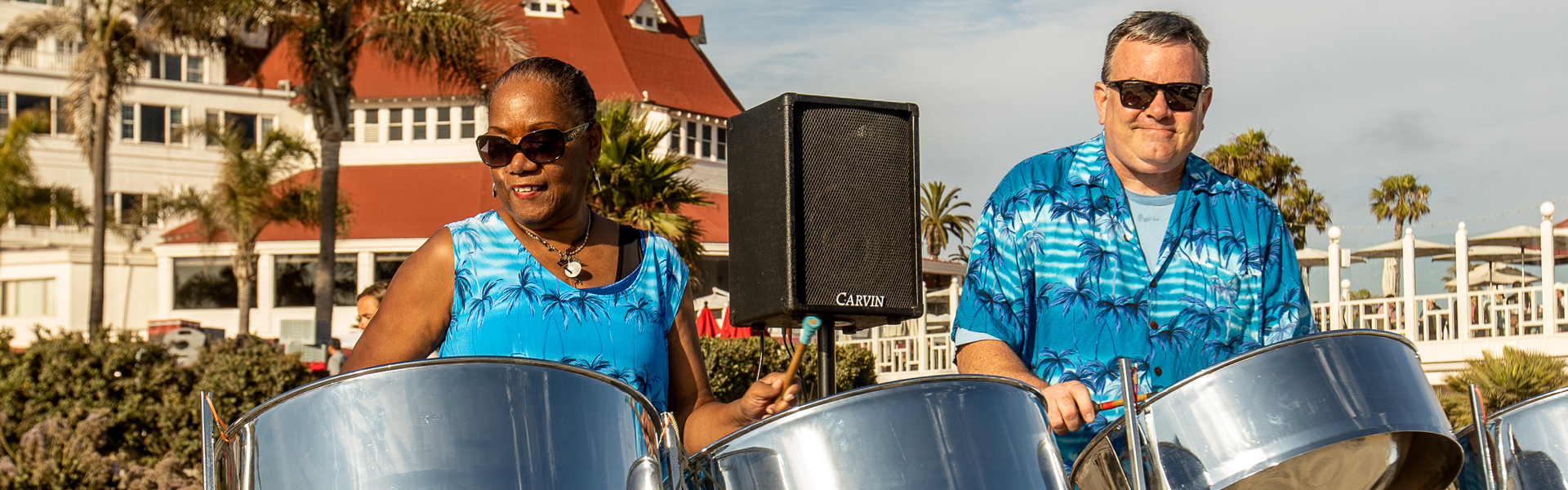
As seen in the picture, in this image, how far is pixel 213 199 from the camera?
18.1m

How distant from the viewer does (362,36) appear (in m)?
9.38

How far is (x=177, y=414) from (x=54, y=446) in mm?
535

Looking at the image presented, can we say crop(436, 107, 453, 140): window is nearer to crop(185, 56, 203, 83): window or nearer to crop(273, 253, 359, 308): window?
crop(273, 253, 359, 308): window

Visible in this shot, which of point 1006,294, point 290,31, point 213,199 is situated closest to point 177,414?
point 290,31

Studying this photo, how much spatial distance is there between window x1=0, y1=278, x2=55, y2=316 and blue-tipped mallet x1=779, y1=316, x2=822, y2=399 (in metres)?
23.3

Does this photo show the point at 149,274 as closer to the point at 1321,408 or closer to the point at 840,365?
the point at 840,365

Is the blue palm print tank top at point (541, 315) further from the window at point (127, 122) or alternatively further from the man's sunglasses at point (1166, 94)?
the window at point (127, 122)

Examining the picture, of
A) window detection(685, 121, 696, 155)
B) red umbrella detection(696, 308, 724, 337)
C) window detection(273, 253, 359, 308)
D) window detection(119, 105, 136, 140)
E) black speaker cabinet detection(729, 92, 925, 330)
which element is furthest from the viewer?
window detection(119, 105, 136, 140)

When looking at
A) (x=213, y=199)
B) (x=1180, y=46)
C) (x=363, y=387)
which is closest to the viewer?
(x=363, y=387)

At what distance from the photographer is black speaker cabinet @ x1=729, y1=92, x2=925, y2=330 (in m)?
1.99

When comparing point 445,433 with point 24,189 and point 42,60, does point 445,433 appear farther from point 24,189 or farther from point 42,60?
point 42,60

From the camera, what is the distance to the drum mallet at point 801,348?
4.64 ft

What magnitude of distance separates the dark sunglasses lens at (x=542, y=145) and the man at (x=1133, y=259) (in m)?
0.60

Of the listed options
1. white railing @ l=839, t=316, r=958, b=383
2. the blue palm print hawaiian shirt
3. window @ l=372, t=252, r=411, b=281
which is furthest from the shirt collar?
window @ l=372, t=252, r=411, b=281
